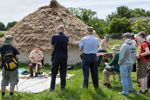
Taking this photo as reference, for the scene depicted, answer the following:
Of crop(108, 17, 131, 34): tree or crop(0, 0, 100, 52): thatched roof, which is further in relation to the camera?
crop(108, 17, 131, 34): tree

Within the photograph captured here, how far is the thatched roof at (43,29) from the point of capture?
970 centimetres

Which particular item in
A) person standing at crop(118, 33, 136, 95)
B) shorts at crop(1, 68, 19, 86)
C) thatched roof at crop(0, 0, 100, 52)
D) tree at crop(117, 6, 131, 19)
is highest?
tree at crop(117, 6, 131, 19)

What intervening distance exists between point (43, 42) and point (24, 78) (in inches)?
132

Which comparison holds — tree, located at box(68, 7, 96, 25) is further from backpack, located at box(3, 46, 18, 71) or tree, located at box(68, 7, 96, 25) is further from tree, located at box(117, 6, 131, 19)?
backpack, located at box(3, 46, 18, 71)

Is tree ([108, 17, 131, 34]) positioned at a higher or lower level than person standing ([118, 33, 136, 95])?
higher

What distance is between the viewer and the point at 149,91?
5.09 m

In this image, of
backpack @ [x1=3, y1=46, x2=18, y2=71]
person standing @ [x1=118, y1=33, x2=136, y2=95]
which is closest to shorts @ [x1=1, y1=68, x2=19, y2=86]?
backpack @ [x1=3, y1=46, x2=18, y2=71]

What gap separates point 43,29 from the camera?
32.8ft

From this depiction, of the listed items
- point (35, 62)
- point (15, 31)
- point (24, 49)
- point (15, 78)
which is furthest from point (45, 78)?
point (15, 31)

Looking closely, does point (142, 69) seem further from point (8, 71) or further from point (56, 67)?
point (8, 71)

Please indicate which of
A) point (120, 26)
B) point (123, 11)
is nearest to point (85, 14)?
point (120, 26)

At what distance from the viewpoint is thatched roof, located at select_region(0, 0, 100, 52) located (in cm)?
970

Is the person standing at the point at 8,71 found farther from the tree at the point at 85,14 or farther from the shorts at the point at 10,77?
the tree at the point at 85,14

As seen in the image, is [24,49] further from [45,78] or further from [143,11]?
[143,11]
